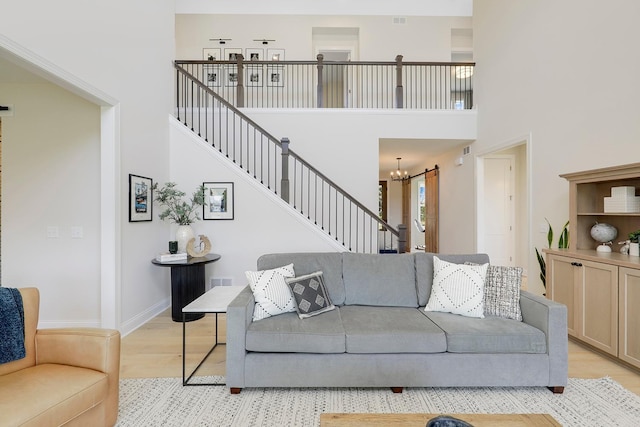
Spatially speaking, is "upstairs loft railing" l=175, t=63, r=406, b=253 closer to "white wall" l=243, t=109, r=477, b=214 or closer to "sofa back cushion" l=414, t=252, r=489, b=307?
"white wall" l=243, t=109, r=477, b=214

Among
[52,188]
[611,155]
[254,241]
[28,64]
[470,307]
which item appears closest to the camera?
[28,64]

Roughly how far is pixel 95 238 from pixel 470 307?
3.74 metres

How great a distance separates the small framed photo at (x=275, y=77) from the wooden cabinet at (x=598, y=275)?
5816 millimetres

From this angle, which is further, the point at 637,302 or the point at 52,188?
the point at 52,188

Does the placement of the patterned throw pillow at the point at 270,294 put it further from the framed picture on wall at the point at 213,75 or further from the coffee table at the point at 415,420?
the framed picture on wall at the point at 213,75

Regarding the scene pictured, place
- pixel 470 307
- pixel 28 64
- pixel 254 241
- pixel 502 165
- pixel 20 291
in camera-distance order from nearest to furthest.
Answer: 1. pixel 20 291
2. pixel 28 64
3. pixel 470 307
4. pixel 254 241
5. pixel 502 165

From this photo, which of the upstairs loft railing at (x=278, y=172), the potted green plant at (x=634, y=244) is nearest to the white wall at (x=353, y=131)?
the upstairs loft railing at (x=278, y=172)

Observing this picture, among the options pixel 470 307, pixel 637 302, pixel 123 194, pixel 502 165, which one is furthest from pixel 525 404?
pixel 502 165

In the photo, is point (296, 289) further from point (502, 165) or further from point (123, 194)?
point (502, 165)

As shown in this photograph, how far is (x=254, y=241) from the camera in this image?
4.55 metres

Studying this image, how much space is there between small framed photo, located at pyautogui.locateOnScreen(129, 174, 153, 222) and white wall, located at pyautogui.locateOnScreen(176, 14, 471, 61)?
471 cm

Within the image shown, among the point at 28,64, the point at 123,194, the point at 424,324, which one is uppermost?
the point at 28,64

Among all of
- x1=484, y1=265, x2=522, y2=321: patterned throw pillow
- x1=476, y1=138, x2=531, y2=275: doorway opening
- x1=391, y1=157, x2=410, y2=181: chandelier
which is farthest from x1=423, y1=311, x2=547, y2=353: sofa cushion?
x1=391, y1=157, x2=410, y2=181: chandelier

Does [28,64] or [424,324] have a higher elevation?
[28,64]
